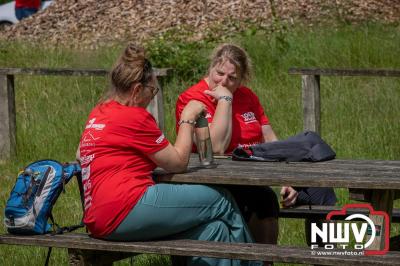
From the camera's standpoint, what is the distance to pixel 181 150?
208 inches

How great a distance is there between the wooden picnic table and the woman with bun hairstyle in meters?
0.11

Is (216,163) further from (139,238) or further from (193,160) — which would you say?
(139,238)

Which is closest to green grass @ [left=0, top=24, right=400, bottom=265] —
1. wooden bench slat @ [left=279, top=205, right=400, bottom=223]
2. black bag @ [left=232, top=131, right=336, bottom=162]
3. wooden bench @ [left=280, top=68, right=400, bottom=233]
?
wooden bench @ [left=280, top=68, right=400, bottom=233]

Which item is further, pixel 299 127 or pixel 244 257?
pixel 299 127

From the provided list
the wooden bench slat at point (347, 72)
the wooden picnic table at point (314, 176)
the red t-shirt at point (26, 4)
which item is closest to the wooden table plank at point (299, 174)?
the wooden picnic table at point (314, 176)

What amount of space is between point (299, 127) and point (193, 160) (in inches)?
→ 166

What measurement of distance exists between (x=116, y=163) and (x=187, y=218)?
43 centimetres

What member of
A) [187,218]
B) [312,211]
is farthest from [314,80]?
[187,218]

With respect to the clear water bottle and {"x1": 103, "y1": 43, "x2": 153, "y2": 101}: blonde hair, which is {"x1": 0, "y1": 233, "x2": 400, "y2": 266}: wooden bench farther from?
Result: {"x1": 103, "y1": 43, "x2": 153, "y2": 101}: blonde hair

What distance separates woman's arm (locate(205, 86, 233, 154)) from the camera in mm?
5945

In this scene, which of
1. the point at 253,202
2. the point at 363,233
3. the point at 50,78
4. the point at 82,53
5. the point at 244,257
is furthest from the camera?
the point at 82,53

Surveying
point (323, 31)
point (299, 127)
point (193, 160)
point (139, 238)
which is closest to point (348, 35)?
point (323, 31)

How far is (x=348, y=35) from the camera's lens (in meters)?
12.5

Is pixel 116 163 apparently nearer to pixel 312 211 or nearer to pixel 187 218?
pixel 187 218
